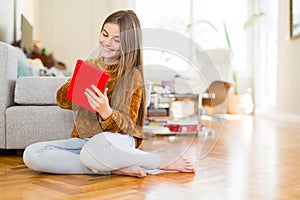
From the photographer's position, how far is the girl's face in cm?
160

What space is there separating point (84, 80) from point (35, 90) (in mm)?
740

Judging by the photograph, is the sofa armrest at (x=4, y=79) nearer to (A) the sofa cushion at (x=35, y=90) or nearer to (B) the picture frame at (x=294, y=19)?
(A) the sofa cushion at (x=35, y=90)

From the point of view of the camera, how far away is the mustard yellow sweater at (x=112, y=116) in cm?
157

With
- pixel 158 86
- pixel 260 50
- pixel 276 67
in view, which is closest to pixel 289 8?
pixel 276 67

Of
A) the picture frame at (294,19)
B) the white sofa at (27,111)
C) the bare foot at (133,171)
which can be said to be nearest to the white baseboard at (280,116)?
the picture frame at (294,19)

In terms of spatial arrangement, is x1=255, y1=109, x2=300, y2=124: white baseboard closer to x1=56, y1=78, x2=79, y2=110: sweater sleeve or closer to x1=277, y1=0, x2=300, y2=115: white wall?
x1=277, y1=0, x2=300, y2=115: white wall

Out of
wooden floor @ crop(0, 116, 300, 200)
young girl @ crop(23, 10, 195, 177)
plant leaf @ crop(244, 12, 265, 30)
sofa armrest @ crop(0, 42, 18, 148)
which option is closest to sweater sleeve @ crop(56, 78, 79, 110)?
young girl @ crop(23, 10, 195, 177)

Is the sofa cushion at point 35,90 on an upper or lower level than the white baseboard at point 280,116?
upper

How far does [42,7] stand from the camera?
6.14m

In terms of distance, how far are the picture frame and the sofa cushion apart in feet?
10.9

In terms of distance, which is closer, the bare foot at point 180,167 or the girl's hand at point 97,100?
the girl's hand at point 97,100

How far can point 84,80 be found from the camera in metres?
1.49

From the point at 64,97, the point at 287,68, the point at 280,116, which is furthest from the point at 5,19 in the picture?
the point at 280,116

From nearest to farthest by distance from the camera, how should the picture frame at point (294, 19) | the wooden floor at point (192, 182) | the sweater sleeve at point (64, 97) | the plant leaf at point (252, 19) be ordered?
1. the wooden floor at point (192, 182)
2. the sweater sleeve at point (64, 97)
3. the picture frame at point (294, 19)
4. the plant leaf at point (252, 19)
